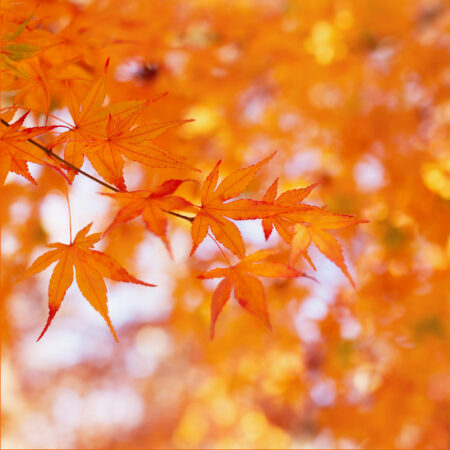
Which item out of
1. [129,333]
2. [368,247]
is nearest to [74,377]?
[129,333]

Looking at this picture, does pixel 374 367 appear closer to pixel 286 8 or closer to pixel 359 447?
A: pixel 359 447

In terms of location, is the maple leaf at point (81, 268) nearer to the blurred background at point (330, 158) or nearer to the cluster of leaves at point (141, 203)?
the cluster of leaves at point (141, 203)

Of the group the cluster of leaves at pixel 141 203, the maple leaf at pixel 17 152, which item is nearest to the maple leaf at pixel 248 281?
the cluster of leaves at pixel 141 203

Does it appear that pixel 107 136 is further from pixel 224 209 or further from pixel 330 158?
pixel 330 158

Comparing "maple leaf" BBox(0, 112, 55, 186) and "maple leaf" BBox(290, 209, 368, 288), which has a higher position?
"maple leaf" BBox(0, 112, 55, 186)

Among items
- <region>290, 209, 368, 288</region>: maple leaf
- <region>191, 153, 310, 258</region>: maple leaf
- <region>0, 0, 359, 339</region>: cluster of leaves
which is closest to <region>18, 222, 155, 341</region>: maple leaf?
<region>0, 0, 359, 339</region>: cluster of leaves

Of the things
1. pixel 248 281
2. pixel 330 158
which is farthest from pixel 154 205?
pixel 330 158

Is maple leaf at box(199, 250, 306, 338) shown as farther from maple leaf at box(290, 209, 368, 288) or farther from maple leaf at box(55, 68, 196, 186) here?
maple leaf at box(55, 68, 196, 186)
